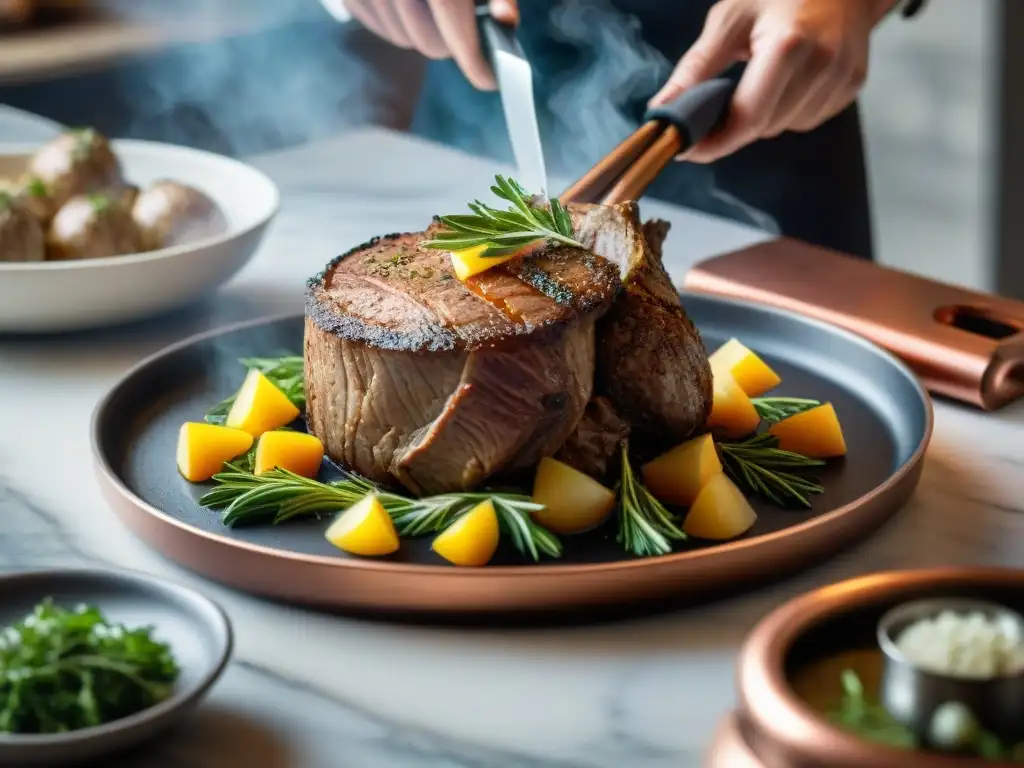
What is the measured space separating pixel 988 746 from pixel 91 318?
1.85m

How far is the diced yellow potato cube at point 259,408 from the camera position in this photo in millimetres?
1899

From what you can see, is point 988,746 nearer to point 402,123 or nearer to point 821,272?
point 821,272

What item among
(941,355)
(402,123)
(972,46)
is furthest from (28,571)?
(972,46)

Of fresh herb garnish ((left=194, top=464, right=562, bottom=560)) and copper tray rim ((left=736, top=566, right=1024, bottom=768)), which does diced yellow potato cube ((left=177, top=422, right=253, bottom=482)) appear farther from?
copper tray rim ((left=736, top=566, right=1024, bottom=768))

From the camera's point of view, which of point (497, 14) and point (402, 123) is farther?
point (402, 123)

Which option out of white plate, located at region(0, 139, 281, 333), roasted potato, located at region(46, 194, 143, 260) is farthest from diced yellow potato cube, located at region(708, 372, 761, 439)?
roasted potato, located at region(46, 194, 143, 260)

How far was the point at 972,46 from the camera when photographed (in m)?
4.79

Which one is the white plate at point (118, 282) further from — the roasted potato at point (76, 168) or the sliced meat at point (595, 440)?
the sliced meat at point (595, 440)

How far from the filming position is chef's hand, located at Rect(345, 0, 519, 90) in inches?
104

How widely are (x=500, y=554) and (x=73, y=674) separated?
0.55 meters

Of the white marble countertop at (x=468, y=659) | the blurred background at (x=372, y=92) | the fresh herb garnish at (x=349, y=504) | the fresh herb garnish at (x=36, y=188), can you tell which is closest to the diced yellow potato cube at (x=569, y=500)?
the fresh herb garnish at (x=349, y=504)

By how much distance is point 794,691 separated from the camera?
43.3 inches

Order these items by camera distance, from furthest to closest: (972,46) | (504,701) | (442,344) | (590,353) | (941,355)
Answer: (972,46) → (941,355) → (590,353) → (442,344) → (504,701)

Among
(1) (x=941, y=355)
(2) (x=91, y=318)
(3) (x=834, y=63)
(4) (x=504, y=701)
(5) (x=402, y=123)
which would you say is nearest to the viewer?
(4) (x=504, y=701)
